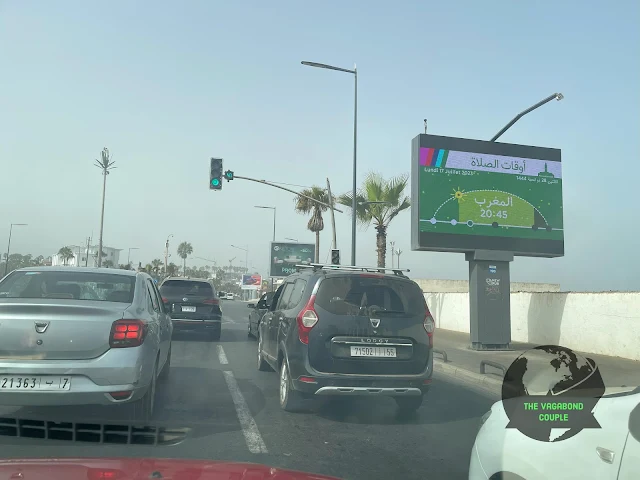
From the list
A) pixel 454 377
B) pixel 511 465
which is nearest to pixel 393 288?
pixel 511 465

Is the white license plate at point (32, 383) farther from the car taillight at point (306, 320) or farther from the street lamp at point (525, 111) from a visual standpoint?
the street lamp at point (525, 111)

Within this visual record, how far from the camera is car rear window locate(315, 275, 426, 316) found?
6879 mm

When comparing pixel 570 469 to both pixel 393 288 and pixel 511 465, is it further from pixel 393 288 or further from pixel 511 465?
pixel 393 288

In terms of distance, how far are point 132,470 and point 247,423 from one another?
3.28 m

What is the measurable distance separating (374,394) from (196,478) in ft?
12.4

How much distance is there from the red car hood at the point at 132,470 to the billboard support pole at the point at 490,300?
1266 cm

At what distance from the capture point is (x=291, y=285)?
849 centimetres

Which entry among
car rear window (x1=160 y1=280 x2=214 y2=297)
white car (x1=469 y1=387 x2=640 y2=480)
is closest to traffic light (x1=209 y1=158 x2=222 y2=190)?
car rear window (x1=160 y1=280 x2=214 y2=297)

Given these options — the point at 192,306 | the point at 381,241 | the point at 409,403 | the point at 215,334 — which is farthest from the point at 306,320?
the point at 381,241

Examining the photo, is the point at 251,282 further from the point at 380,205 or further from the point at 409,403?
the point at 409,403

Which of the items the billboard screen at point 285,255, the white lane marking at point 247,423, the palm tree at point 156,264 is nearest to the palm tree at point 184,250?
the palm tree at point 156,264

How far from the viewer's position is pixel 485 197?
1569 cm

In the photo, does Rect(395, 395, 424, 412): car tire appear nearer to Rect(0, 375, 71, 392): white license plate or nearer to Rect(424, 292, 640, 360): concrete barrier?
Rect(0, 375, 71, 392): white license plate

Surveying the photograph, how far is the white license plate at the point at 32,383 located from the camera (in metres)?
5.18
